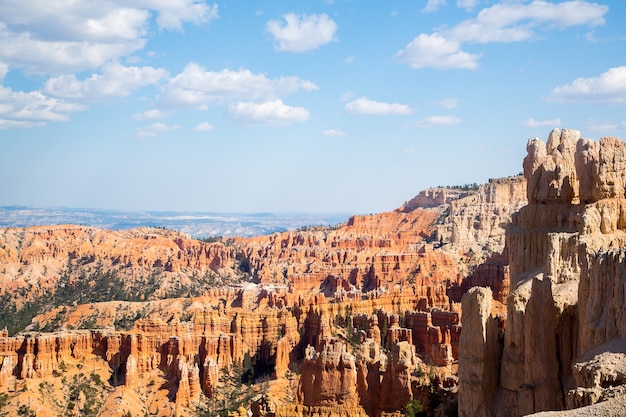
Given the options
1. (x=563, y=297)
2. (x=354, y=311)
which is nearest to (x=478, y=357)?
(x=563, y=297)

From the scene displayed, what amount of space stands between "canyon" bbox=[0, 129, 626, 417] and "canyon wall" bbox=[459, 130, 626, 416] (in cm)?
7

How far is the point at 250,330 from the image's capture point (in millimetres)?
79938

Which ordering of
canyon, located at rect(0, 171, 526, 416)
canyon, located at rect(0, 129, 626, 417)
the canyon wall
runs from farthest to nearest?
canyon, located at rect(0, 171, 526, 416) → canyon, located at rect(0, 129, 626, 417) → the canyon wall

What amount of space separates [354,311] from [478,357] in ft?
190

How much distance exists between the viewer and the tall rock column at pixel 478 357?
94.1 feet

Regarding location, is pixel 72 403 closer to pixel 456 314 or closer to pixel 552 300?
pixel 456 314

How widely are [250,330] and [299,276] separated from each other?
157 ft

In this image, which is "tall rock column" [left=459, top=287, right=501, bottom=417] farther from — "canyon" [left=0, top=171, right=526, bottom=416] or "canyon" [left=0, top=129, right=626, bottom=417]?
"canyon" [left=0, top=171, right=526, bottom=416]

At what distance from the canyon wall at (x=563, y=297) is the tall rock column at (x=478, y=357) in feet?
0.13

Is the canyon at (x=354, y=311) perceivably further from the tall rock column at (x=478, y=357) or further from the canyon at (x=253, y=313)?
the canyon at (x=253, y=313)

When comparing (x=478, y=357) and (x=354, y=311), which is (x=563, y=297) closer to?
(x=478, y=357)

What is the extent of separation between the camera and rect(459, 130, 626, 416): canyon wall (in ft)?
73.6

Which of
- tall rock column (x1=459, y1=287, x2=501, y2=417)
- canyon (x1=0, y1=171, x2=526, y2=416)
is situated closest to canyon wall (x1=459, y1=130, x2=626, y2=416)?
tall rock column (x1=459, y1=287, x2=501, y2=417)

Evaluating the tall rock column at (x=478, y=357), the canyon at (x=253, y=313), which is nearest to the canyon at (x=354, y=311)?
the tall rock column at (x=478, y=357)
